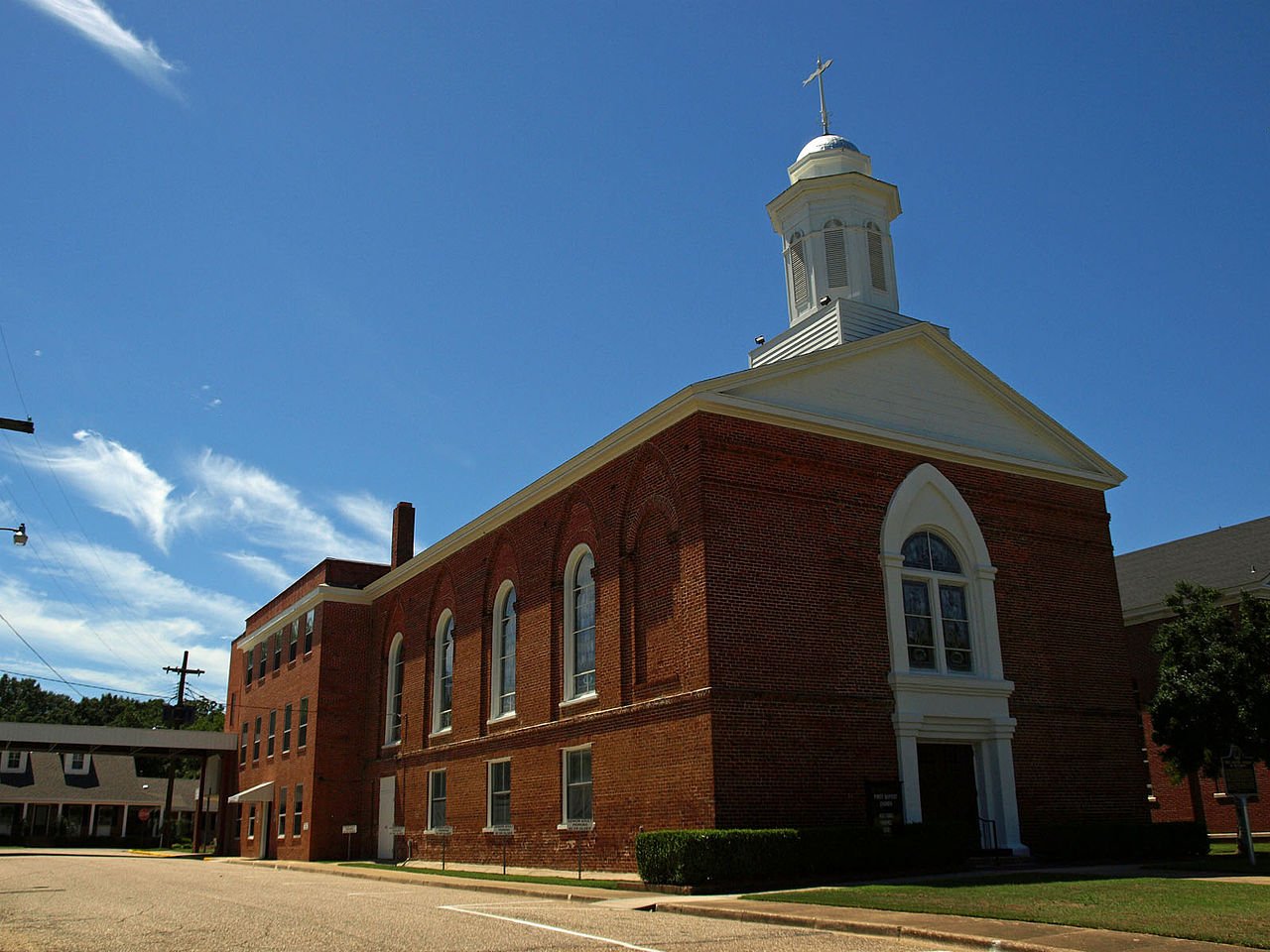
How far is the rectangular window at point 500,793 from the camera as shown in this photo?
27934mm

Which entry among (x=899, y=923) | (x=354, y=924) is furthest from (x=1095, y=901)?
(x=354, y=924)

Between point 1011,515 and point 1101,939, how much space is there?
51.2 ft

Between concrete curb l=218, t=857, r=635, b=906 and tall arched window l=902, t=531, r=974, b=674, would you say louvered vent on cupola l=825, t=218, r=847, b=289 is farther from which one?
concrete curb l=218, t=857, r=635, b=906

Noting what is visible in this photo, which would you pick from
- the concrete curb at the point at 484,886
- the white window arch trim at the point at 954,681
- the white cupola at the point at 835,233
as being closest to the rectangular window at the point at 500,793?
the concrete curb at the point at 484,886

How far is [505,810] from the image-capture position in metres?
28.0

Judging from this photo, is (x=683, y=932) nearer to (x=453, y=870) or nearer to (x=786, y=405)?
(x=786, y=405)

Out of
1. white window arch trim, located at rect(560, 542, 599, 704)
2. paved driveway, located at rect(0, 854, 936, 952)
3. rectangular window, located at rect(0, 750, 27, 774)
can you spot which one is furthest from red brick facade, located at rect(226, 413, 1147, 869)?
rectangular window, located at rect(0, 750, 27, 774)

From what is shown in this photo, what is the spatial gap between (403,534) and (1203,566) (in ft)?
89.8

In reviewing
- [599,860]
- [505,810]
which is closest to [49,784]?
[505,810]

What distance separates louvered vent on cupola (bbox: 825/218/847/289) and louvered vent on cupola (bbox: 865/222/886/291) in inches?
28.4

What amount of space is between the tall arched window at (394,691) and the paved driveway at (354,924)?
15778 mm

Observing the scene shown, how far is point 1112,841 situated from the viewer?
2278 centimetres

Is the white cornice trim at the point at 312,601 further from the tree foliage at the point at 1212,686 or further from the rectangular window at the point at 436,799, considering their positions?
the tree foliage at the point at 1212,686

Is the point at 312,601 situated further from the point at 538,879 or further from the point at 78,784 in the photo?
the point at 78,784
